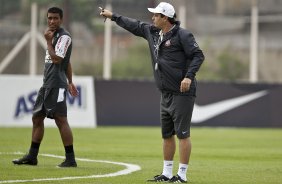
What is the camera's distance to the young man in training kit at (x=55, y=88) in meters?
12.7

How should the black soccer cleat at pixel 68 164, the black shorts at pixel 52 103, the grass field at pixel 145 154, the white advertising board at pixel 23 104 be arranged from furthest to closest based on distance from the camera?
the white advertising board at pixel 23 104 → the black shorts at pixel 52 103 → the black soccer cleat at pixel 68 164 → the grass field at pixel 145 154

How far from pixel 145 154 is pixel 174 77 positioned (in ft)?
16.7

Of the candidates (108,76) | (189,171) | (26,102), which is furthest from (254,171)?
(108,76)

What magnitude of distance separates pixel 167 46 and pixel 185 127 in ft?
3.35

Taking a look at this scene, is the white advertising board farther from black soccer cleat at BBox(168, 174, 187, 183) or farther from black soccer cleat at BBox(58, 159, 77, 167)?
black soccer cleat at BBox(168, 174, 187, 183)

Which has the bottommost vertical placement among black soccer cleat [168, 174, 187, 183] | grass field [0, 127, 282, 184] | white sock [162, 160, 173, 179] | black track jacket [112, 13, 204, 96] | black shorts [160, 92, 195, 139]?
grass field [0, 127, 282, 184]

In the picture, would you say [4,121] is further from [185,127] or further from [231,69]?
[185,127]

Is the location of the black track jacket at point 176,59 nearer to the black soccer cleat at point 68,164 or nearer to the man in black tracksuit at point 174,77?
the man in black tracksuit at point 174,77

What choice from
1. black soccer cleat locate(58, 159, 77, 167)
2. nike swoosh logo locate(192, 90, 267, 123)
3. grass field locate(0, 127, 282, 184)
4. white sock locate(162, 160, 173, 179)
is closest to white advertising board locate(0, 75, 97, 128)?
grass field locate(0, 127, 282, 184)

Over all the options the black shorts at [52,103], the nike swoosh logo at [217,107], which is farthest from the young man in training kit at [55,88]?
the nike swoosh logo at [217,107]

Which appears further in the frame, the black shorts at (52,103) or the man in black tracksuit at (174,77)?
the black shorts at (52,103)

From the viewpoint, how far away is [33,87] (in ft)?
83.8

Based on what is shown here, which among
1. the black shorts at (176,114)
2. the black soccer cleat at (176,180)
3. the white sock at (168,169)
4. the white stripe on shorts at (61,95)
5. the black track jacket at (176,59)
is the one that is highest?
the black track jacket at (176,59)

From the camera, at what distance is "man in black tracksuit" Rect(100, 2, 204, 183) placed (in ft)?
36.3
